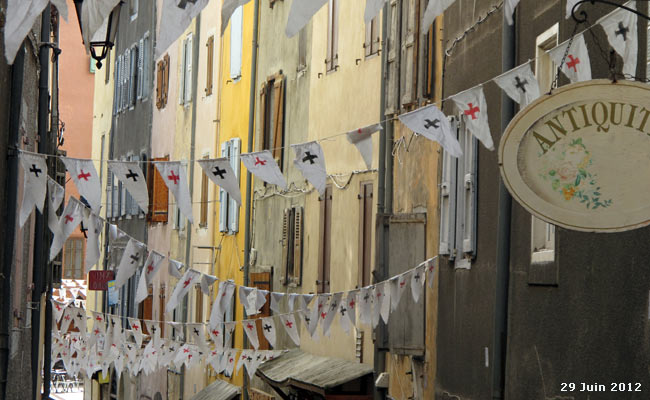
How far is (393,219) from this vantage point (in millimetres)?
17141

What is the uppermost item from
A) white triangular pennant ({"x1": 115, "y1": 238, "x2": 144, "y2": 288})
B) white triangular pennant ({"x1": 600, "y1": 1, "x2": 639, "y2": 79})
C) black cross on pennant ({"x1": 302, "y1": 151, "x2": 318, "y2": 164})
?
white triangular pennant ({"x1": 600, "y1": 1, "x2": 639, "y2": 79})

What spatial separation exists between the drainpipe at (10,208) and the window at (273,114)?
1172cm

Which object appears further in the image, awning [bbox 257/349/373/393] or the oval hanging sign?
awning [bbox 257/349/373/393]

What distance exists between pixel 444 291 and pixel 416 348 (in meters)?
1.17

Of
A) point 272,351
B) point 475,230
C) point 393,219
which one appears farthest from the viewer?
point 272,351

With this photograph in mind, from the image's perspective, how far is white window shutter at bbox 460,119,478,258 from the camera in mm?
14297

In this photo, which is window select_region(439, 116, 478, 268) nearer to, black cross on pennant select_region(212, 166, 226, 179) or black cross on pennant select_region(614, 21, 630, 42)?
black cross on pennant select_region(212, 166, 226, 179)

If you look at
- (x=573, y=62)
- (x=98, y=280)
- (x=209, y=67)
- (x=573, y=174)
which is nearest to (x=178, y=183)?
(x=573, y=62)

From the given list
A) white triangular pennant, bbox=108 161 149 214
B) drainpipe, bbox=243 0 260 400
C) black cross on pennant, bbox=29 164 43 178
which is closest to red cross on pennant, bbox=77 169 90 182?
white triangular pennant, bbox=108 161 149 214

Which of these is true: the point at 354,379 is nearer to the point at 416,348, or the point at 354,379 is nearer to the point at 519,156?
the point at 416,348

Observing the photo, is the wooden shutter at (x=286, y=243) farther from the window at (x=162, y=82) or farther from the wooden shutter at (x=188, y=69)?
the window at (x=162, y=82)

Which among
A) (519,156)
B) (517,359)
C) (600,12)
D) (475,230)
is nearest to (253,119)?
(475,230)

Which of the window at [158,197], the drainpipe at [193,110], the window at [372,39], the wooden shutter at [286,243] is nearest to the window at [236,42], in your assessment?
the drainpipe at [193,110]

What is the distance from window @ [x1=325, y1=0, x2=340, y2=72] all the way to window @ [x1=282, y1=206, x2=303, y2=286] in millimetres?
2886
